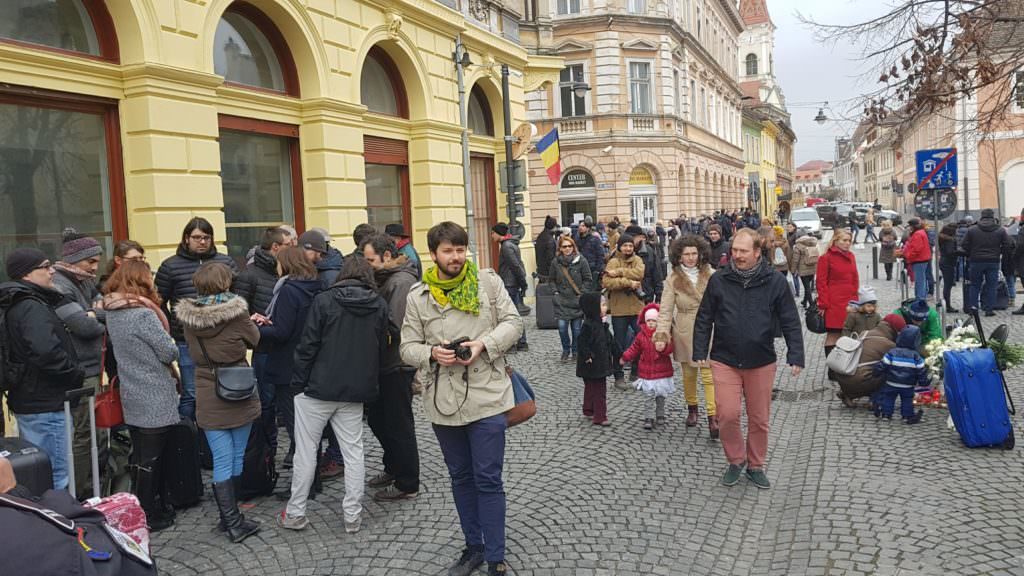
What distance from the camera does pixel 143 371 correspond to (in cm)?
542

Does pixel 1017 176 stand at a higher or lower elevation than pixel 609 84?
lower

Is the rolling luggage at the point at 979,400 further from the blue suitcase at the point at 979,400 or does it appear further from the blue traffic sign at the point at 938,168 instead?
the blue traffic sign at the point at 938,168

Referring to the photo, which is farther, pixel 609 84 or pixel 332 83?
pixel 609 84

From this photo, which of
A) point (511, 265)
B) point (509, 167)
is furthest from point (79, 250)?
point (509, 167)

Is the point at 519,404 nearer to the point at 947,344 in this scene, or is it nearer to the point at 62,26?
the point at 947,344

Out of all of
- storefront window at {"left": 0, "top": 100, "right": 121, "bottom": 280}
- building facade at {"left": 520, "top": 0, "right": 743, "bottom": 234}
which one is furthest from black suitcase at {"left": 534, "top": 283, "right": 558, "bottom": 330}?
building facade at {"left": 520, "top": 0, "right": 743, "bottom": 234}

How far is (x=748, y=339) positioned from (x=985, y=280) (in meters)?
10.8

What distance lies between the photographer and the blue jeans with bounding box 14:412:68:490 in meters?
5.17

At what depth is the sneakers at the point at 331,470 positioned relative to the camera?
257 inches

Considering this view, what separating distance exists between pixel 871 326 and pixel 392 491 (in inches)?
227

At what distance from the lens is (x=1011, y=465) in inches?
241

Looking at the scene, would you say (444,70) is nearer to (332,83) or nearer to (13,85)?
(332,83)

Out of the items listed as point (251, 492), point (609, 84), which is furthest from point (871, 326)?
point (609, 84)

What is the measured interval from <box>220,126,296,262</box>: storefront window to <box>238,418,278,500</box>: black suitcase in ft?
17.6
